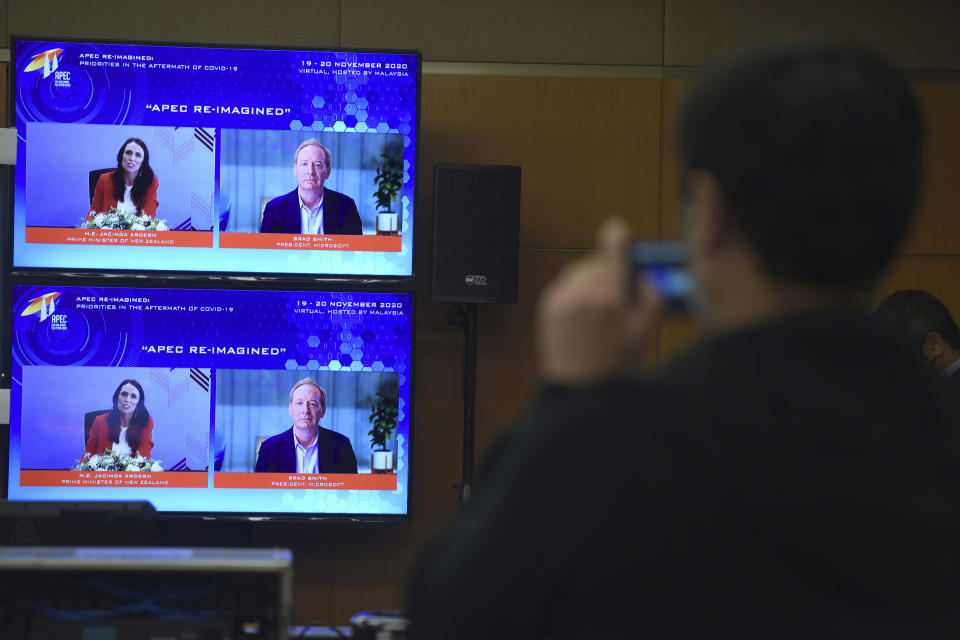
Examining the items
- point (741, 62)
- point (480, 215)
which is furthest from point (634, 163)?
point (741, 62)

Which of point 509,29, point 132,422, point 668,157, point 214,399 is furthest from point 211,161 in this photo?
point 668,157

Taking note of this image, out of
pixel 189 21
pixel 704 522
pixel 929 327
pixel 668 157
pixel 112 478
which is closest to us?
pixel 704 522

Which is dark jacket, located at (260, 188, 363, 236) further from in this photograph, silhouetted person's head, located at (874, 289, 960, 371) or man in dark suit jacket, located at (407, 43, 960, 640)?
man in dark suit jacket, located at (407, 43, 960, 640)

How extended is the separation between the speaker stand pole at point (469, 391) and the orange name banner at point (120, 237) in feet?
3.51

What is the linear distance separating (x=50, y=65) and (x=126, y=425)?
1.44 metres

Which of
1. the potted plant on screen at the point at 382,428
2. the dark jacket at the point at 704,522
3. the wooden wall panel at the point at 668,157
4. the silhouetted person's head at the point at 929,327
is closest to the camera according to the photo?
the dark jacket at the point at 704,522

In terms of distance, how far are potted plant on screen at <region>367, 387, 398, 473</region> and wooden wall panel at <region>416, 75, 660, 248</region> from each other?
80 cm

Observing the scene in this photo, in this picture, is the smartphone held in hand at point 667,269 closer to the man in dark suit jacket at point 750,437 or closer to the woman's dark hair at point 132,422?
the man in dark suit jacket at point 750,437

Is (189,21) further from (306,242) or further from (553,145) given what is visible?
(553,145)

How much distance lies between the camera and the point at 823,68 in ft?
2.01

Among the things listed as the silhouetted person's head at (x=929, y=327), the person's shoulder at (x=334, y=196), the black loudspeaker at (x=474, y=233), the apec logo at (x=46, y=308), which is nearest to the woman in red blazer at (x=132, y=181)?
the apec logo at (x=46, y=308)

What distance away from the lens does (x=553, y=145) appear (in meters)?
4.46

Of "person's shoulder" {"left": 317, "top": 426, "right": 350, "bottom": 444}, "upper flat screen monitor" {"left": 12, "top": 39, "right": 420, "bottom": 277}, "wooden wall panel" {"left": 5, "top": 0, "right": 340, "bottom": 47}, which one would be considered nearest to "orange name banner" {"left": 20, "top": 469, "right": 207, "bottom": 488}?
"person's shoulder" {"left": 317, "top": 426, "right": 350, "bottom": 444}

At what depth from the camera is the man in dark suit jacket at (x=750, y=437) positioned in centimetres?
56
